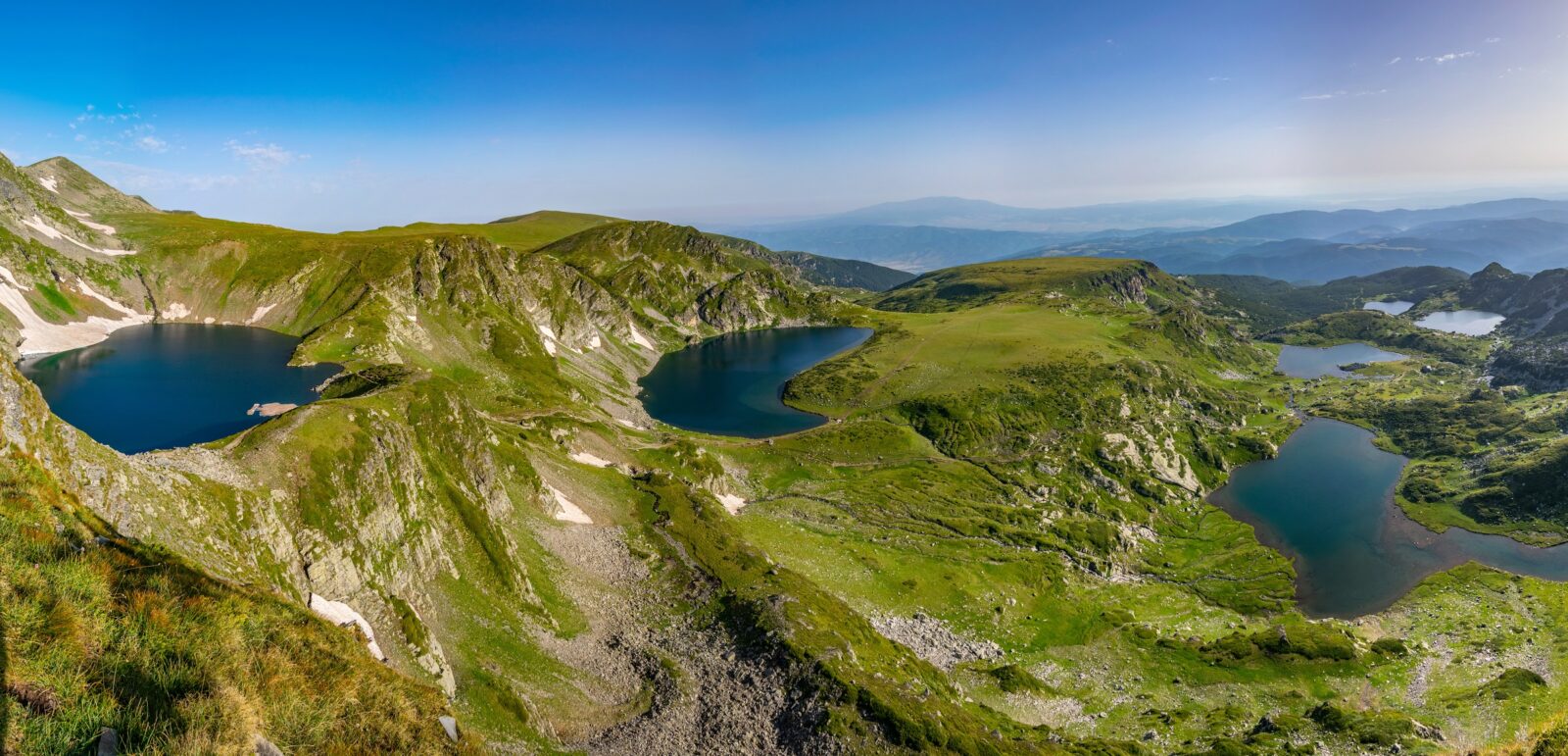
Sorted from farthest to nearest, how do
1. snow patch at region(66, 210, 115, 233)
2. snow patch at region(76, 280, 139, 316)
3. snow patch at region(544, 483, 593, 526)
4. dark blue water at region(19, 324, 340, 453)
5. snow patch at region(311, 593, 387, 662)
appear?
snow patch at region(66, 210, 115, 233) < snow patch at region(76, 280, 139, 316) < dark blue water at region(19, 324, 340, 453) < snow patch at region(544, 483, 593, 526) < snow patch at region(311, 593, 387, 662)

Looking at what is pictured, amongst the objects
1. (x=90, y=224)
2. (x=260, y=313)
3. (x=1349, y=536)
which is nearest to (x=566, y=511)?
(x=260, y=313)

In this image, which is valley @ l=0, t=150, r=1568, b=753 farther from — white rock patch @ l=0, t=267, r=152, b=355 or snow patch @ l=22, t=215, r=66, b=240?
snow patch @ l=22, t=215, r=66, b=240

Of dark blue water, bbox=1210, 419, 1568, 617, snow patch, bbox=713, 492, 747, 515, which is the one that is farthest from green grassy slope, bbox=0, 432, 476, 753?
dark blue water, bbox=1210, 419, 1568, 617

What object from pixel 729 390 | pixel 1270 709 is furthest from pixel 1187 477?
pixel 729 390

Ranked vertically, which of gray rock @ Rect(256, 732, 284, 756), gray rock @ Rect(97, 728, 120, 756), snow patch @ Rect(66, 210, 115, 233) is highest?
snow patch @ Rect(66, 210, 115, 233)

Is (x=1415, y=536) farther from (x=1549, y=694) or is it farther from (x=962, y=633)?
(x=962, y=633)

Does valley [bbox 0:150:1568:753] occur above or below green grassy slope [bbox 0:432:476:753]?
below

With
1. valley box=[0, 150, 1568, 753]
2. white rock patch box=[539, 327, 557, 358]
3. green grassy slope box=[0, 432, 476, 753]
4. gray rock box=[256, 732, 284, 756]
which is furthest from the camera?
white rock patch box=[539, 327, 557, 358]

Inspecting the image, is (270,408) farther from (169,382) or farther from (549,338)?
(549,338)
